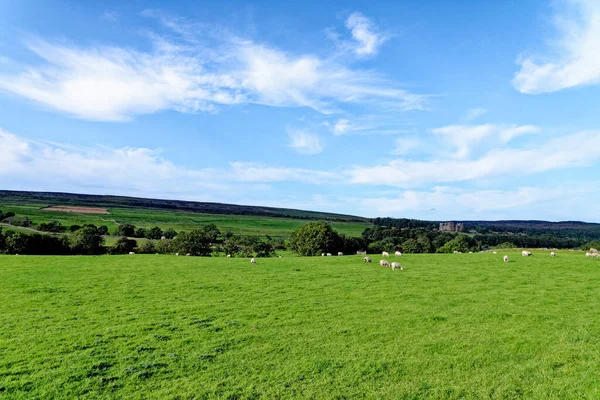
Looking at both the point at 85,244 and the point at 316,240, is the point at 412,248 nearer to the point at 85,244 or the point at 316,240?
the point at 316,240

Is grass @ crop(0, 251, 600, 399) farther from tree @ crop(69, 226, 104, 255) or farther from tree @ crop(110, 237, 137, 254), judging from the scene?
tree @ crop(110, 237, 137, 254)

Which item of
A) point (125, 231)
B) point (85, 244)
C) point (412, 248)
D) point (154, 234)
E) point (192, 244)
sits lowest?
point (154, 234)

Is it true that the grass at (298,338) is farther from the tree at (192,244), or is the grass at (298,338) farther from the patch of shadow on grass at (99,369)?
the tree at (192,244)

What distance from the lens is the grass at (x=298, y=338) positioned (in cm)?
903

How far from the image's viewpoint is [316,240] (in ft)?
236

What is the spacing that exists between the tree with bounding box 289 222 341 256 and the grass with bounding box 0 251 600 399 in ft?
159

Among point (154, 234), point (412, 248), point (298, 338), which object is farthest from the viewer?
point (154, 234)

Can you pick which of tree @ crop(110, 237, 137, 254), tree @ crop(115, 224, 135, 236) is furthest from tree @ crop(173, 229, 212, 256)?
tree @ crop(115, 224, 135, 236)

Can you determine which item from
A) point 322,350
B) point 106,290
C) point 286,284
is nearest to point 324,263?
point 286,284

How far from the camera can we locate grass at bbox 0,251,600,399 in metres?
9.03

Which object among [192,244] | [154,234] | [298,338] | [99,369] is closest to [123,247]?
[192,244]

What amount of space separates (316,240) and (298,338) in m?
59.7

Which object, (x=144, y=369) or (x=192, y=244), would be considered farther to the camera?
(x=192, y=244)

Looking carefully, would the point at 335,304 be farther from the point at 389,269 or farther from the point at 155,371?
the point at 389,269
